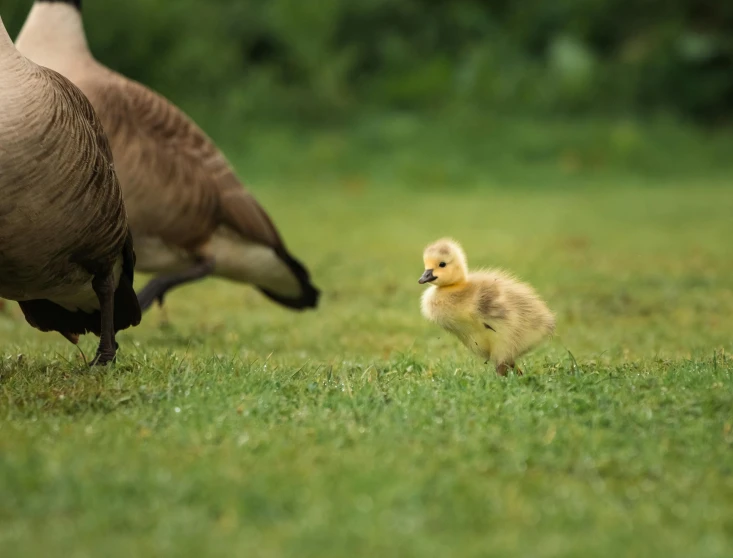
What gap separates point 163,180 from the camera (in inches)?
291

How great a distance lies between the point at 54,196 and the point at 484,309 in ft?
6.44

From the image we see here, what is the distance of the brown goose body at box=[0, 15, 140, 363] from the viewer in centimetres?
469

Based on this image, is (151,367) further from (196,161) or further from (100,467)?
(196,161)

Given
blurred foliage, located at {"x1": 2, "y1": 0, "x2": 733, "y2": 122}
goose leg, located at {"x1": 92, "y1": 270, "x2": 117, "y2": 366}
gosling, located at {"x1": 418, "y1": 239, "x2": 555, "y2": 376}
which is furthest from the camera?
blurred foliage, located at {"x1": 2, "y1": 0, "x2": 733, "y2": 122}

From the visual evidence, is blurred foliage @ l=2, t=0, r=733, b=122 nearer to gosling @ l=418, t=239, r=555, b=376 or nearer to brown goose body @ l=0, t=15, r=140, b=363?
brown goose body @ l=0, t=15, r=140, b=363

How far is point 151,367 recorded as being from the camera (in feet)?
16.4

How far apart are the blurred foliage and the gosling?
44.1ft

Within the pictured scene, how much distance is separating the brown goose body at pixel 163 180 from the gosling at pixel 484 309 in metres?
2.59

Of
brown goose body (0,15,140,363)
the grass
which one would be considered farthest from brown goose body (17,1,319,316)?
brown goose body (0,15,140,363)

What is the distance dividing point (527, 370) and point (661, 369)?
60 centimetres

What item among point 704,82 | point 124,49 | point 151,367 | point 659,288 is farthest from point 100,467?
point 704,82

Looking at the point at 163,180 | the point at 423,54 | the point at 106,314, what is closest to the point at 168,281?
the point at 163,180

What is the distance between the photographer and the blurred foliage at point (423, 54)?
731 inches

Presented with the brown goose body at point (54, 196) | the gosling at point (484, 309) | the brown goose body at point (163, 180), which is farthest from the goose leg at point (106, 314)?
the brown goose body at point (163, 180)
